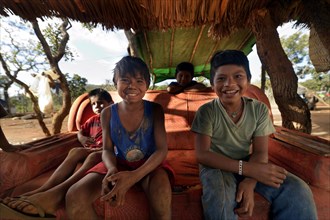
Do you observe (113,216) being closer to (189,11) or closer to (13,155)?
(13,155)

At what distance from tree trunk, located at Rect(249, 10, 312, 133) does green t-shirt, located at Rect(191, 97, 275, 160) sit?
4.17 feet

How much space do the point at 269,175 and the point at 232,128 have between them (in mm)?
351

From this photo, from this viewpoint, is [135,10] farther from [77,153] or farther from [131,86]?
[77,153]

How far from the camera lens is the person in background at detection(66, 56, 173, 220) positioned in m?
1.20

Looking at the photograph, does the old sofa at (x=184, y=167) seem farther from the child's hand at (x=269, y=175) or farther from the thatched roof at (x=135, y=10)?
the thatched roof at (x=135, y=10)

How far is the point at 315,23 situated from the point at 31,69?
11.5m

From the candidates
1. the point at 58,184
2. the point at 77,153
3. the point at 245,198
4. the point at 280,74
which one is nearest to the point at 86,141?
the point at 77,153

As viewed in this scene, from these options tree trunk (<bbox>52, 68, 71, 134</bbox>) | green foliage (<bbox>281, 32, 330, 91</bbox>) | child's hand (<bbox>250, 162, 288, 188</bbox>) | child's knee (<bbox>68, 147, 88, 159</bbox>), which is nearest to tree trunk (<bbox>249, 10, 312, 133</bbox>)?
child's hand (<bbox>250, 162, 288, 188</bbox>)

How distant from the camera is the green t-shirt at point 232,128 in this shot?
4.51 ft

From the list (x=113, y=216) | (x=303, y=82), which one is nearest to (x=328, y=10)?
(x=113, y=216)

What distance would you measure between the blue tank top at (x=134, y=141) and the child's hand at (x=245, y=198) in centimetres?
63

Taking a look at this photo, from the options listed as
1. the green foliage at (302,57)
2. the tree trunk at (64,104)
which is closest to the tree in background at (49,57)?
the tree trunk at (64,104)

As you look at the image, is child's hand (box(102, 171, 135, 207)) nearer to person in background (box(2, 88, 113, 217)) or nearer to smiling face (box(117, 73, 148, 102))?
person in background (box(2, 88, 113, 217))

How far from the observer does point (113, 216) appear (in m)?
1.32
